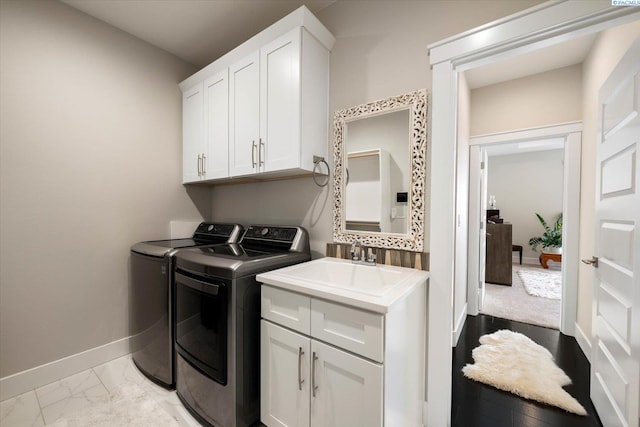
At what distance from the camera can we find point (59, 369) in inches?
75.9

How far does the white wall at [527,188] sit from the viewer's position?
19.8 feet

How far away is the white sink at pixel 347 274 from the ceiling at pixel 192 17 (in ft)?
6.14

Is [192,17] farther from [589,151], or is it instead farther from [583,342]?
[583,342]

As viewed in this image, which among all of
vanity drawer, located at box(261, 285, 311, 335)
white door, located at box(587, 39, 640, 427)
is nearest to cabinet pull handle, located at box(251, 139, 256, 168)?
vanity drawer, located at box(261, 285, 311, 335)

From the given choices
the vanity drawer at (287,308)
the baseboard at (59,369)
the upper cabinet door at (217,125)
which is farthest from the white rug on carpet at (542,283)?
the baseboard at (59,369)

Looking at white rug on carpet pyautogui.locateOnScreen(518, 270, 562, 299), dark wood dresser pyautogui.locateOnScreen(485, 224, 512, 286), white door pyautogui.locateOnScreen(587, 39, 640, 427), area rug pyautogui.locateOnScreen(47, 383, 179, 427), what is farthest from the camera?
dark wood dresser pyautogui.locateOnScreen(485, 224, 512, 286)

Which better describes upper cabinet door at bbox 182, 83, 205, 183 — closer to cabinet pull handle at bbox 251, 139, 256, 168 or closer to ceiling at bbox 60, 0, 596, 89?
ceiling at bbox 60, 0, 596, 89

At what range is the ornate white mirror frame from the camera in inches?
60.5

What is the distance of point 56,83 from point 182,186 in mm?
1138

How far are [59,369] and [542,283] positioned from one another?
6244 millimetres

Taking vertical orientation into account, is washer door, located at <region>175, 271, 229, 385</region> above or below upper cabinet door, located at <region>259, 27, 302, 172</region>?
below

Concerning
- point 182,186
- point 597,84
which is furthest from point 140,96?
point 597,84

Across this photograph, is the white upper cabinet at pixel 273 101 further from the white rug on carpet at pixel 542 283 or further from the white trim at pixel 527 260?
the white trim at pixel 527 260

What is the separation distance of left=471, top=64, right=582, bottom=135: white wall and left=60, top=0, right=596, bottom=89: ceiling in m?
0.12
